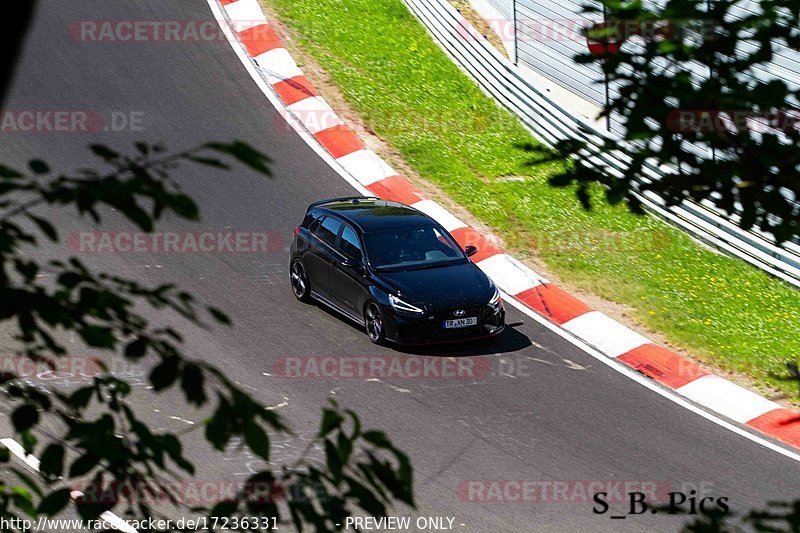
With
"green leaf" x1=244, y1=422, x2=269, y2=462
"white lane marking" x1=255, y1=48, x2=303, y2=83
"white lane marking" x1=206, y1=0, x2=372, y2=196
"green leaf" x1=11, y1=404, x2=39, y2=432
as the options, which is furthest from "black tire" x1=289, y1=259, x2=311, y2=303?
"green leaf" x1=244, y1=422, x2=269, y2=462

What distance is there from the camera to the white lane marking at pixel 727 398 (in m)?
12.9

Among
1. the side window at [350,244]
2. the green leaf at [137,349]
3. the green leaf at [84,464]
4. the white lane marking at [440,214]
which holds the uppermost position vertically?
the green leaf at [137,349]

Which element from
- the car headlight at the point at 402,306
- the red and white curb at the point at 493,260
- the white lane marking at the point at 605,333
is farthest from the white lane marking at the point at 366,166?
the white lane marking at the point at 605,333

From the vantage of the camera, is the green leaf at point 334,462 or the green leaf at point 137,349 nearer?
the green leaf at point 334,462

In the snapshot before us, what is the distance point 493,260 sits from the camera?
16.1m

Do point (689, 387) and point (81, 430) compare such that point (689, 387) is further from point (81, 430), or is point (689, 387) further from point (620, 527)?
point (81, 430)

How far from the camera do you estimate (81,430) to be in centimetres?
335

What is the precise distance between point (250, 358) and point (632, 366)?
482cm

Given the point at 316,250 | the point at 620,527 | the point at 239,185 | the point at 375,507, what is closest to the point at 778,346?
the point at 620,527

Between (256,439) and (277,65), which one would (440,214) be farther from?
(256,439)

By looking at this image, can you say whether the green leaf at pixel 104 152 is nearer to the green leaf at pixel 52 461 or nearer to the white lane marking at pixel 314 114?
the green leaf at pixel 52 461

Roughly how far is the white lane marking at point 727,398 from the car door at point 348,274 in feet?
13.9

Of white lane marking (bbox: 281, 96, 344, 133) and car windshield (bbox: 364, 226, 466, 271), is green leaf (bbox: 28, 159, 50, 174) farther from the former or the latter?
white lane marking (bbox: 281, 96, 344, 133)

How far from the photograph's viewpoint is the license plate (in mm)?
13500
